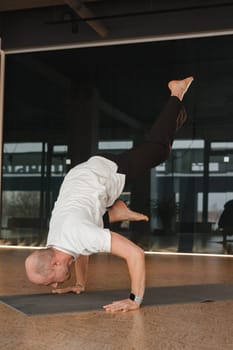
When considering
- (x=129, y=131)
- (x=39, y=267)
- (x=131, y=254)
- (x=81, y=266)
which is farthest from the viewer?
(x=129, y=131)

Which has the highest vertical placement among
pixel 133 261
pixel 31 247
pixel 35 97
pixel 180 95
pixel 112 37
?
pixel 112 37

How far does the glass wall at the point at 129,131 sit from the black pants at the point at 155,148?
4.11 m

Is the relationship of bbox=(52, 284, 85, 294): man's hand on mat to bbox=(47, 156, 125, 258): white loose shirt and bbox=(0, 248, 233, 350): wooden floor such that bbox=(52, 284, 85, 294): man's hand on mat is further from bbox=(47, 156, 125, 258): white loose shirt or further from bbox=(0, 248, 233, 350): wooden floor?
bbox=(47, 156, 125, 258): white loose shirt

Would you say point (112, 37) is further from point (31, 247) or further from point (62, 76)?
point (31, 247)

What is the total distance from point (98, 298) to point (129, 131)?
16.5 feet

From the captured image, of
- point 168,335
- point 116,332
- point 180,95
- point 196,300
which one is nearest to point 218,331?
point 168,335

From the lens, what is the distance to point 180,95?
379 centimetres

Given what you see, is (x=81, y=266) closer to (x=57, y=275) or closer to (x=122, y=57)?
(x=57, y=275)

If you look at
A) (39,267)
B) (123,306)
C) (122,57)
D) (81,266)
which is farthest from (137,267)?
(122,57)

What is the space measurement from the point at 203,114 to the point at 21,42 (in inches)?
134

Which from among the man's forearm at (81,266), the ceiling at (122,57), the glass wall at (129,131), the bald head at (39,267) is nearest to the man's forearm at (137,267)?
the bald head at (39,267)

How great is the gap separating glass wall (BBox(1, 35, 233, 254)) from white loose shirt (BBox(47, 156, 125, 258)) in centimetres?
455

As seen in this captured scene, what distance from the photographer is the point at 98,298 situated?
3.33 metres

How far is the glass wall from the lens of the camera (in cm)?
770
